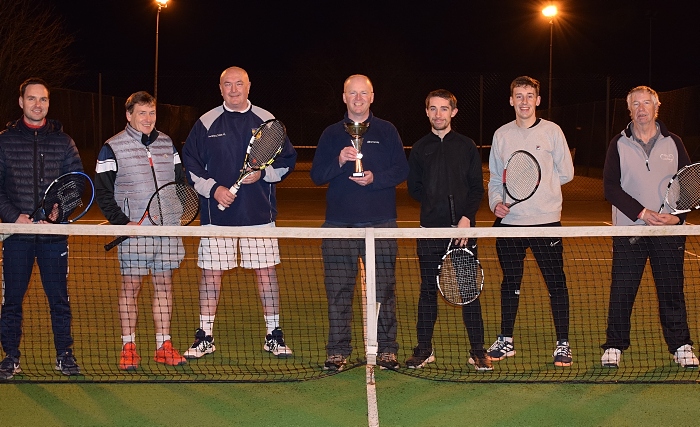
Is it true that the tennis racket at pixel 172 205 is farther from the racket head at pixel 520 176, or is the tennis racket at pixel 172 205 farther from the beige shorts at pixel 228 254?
the racket head at pixel 520 176

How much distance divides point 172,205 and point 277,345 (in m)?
1.16

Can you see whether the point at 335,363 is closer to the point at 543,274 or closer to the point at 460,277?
the point at 460,277

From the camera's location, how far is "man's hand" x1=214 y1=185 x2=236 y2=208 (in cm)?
572

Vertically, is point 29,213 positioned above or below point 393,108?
below

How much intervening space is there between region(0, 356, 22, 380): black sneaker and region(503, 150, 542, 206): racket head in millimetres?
3238

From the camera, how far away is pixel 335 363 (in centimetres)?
562

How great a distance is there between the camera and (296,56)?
138 feet

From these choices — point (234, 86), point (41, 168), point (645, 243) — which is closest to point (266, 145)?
point (234, 86)

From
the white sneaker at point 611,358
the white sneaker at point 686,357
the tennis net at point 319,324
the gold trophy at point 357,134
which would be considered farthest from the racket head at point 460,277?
the white sneaker at point 686,357

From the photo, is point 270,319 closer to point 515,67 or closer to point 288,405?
point 288,405

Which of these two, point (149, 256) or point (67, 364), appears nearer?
point (67, 364)

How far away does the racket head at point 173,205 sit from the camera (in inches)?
224

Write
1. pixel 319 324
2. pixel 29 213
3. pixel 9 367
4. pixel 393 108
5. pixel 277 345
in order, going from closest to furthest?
pixel 9 367
pixel 29 213
pixel 277 345
pixel 319 324
pixel 393 108

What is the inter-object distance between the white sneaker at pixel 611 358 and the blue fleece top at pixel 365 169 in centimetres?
163
